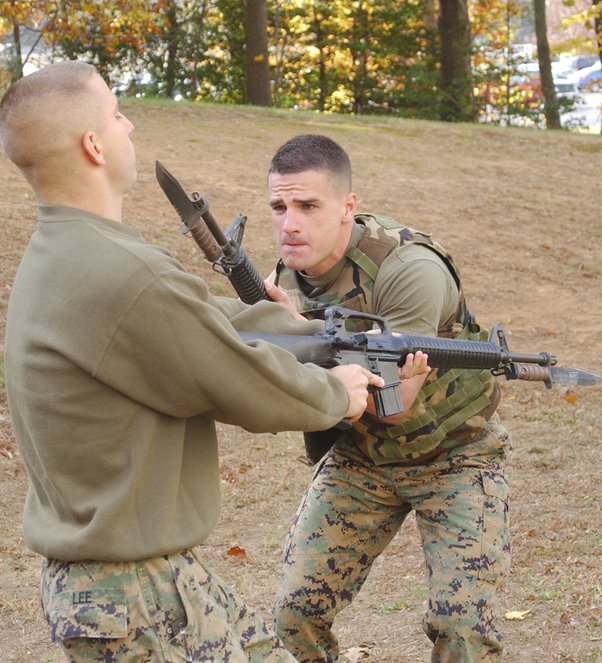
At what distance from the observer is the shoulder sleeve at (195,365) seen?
8.80 feet

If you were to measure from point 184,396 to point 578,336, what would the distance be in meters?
8.80

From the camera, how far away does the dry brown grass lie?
5.59 metres

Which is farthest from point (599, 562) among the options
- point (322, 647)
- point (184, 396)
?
point (184, 396)

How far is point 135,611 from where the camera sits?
9.28ft

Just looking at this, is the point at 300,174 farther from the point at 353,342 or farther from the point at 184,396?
the point at 184,396

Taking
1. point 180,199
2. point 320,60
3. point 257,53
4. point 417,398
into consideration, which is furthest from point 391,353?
point 320,60

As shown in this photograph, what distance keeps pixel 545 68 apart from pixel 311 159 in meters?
20.8

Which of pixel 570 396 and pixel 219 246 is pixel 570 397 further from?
pixel 219 246

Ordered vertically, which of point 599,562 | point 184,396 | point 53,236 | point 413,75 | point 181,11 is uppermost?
point 181,11

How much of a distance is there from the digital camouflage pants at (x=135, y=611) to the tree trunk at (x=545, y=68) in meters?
21.8

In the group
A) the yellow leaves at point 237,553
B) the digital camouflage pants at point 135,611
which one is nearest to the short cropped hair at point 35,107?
the digital camouflage pants at point 135,611

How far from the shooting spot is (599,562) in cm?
609

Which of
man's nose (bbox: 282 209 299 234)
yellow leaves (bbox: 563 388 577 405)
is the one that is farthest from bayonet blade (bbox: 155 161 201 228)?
yellow leaves (bbox: 563 388 577 405)

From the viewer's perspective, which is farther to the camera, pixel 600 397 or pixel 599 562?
pixel 600 397
